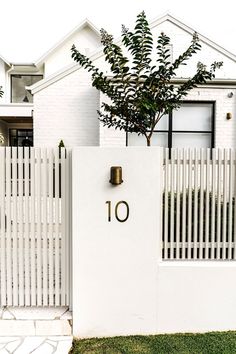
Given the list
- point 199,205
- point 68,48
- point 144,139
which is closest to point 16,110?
point 68,48

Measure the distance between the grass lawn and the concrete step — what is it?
24cm

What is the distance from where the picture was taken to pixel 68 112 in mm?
9602

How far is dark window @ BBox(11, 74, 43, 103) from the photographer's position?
616 inches

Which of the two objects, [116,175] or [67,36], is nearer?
[116,175]

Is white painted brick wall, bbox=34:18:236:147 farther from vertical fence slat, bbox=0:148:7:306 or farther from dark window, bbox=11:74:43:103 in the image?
dark window, bbox=11:74:43:103

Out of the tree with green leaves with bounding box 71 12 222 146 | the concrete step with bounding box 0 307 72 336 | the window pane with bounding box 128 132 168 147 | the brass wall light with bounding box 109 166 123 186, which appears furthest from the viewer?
the window pane with bounding box 128 132 168 147

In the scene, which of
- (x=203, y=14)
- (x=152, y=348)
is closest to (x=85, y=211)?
(x=152, y=348)

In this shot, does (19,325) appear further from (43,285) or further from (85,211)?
(85,211)

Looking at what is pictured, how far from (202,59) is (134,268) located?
7.83 m

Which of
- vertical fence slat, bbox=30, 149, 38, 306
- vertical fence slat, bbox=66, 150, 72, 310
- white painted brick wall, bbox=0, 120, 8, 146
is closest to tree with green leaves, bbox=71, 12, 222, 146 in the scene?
vertical fence slat, bbox=66, 150, 72, 310

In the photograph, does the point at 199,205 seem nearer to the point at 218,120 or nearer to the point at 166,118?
the point at 166,118

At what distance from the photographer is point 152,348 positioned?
125 inches

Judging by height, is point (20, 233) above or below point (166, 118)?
below

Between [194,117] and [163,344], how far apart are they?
651 cm
